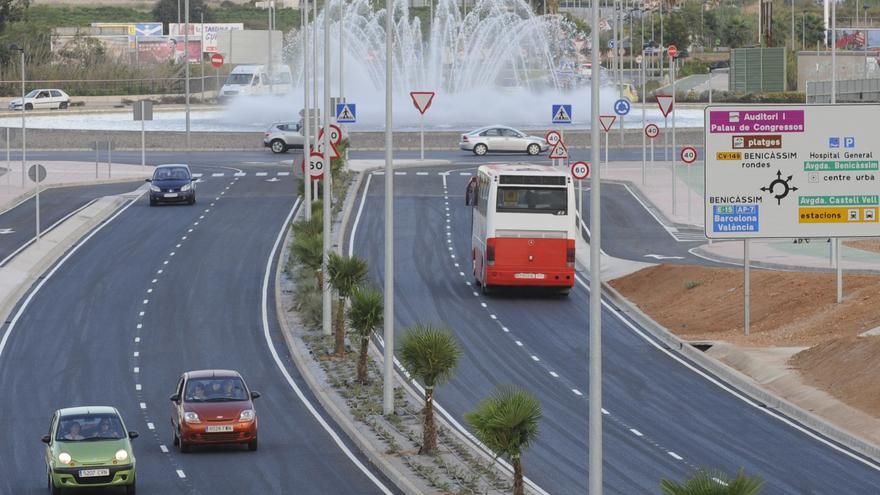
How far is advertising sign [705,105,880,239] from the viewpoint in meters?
34.9

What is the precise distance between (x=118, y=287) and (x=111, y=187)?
21.4m

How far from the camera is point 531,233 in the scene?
134 feet

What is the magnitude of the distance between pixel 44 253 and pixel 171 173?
39.2ft

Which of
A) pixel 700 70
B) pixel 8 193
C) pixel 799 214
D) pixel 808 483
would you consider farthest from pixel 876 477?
pixel 700 70

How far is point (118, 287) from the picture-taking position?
143 feet

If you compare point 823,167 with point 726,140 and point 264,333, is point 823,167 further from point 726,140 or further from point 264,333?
point 264,333

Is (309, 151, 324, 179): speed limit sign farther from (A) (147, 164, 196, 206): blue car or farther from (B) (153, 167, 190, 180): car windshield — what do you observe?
(B) (153, 167, 190, 180): car windshield

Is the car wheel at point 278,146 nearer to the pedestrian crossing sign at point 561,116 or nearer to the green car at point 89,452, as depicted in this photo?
the pedestrian crossing sign at point 561,116

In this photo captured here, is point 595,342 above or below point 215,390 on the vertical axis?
above

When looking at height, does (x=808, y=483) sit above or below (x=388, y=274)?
Result: below

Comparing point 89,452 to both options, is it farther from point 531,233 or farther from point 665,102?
point 665,102

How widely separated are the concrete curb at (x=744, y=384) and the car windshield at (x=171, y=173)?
73.6ft

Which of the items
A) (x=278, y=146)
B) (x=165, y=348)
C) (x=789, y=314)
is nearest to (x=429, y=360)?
(x=165, y=348)

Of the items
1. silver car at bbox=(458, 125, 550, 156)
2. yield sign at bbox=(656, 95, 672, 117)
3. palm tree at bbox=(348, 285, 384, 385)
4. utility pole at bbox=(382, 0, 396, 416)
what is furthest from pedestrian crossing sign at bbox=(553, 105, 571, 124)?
silver car at bbox=(458, 125, 550, 156)
